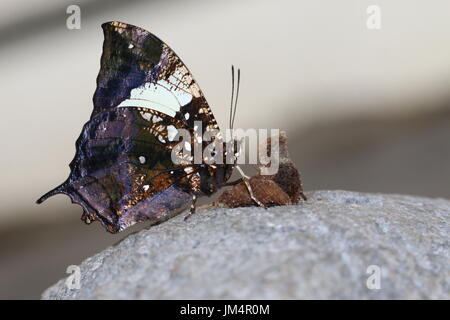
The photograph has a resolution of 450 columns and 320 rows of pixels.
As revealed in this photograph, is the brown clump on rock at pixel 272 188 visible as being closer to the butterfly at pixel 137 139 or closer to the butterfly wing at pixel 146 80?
the butterfly at pixel 137 139

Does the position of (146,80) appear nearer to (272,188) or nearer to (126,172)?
(126,172)

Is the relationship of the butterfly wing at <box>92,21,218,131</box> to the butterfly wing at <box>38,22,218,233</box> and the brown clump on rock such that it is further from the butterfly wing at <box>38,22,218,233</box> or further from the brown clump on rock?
the brown clump on rock

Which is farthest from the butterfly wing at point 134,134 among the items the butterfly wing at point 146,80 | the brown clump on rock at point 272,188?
the brown clump on rock at point 272,188

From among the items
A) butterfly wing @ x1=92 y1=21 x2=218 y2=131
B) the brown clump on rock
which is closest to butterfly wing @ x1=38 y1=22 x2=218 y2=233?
butterfly wing @ x1=92 y1=21 x2=218 y2=131

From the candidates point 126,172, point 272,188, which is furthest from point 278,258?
point 126,172
